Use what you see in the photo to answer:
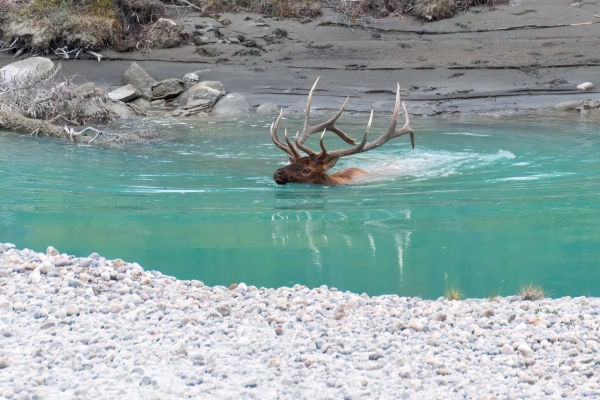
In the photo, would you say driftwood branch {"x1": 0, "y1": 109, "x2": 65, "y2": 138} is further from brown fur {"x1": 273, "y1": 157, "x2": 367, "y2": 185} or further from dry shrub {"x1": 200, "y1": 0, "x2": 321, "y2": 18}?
dry shrub {"x1": 200, "y1": 0, "x2": 321, "y2": 18}

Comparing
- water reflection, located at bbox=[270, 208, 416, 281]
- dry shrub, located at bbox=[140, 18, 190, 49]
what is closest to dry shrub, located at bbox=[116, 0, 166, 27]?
dry shrub, located at bbox=[140, 18, 190, 49]

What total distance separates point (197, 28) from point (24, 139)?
8.15 metres

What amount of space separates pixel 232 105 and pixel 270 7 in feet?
14.9

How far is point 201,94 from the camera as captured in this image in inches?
655

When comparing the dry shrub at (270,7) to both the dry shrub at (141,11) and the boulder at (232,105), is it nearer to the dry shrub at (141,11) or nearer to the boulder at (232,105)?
the dry shrub at (141,11)

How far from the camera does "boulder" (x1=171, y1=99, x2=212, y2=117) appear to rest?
16078 mm

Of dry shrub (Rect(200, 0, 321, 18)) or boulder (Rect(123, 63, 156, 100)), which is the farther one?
dry shrub (Rect(200, 0, 321, 18))

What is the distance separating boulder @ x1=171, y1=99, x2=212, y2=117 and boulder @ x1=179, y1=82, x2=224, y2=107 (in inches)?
5.5

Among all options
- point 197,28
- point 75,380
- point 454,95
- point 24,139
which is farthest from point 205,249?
point 197,28

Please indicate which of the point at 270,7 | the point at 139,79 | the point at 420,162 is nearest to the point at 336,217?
the point at 420,162

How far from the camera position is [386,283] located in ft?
20.3

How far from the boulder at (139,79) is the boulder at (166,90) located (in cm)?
21

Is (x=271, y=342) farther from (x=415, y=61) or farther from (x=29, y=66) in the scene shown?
(x=29, y=66)

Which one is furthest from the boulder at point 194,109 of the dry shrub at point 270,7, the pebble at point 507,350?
the pebble at point 507,350
